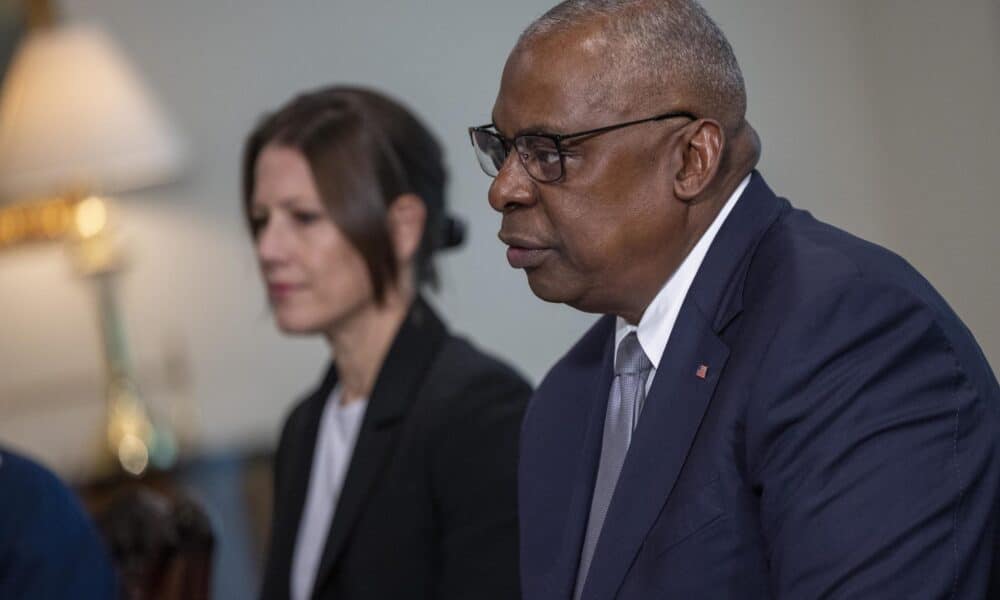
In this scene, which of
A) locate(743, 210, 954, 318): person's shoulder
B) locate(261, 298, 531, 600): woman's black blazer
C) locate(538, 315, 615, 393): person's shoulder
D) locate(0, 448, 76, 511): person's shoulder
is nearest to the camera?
locate(743, 210, 954, 318): person's shoulder

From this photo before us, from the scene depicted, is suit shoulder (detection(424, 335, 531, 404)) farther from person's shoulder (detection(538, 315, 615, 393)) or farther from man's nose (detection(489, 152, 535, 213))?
man's nose (detection(489, 152, 535, 213))

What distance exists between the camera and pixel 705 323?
161 cm

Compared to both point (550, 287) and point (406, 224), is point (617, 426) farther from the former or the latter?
point (406, 224)

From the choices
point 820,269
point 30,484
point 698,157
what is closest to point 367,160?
point 30,484

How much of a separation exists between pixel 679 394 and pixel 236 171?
11.6ft

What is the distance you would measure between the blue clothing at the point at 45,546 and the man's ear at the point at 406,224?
799 mm

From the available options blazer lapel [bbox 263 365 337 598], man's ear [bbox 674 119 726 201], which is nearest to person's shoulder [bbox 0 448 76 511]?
blazer lapel [bbox 263 365 337 598]

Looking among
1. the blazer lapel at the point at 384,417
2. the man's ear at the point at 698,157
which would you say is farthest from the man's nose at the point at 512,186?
the blazer lapel at the point at 384,417

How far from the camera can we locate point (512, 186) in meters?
1.65

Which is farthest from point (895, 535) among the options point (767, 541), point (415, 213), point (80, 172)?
point (80, 172)

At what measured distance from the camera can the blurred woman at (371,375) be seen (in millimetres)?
2490

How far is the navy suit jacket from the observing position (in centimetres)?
137

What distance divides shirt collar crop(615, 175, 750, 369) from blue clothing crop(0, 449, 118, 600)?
1.28m

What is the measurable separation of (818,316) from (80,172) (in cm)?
347
